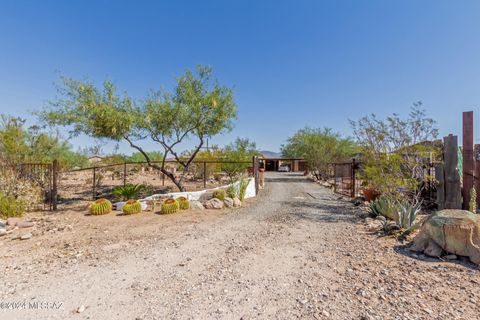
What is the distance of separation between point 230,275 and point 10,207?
24.6ft

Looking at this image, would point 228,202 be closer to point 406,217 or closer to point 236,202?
point 236,202

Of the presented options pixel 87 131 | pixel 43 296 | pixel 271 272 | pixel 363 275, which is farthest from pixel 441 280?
pixel 87 131

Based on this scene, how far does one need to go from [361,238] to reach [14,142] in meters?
12.5

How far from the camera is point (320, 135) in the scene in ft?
68.4

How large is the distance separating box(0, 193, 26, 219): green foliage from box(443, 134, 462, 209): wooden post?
12.6 meters

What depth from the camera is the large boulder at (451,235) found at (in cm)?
360

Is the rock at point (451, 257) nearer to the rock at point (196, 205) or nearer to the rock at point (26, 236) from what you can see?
the rock at point (196, 205)

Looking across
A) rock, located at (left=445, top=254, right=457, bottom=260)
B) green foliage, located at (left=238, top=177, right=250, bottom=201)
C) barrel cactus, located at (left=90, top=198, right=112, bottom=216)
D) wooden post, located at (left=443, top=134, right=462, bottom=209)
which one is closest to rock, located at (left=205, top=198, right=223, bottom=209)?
green foliage, located at (left=238, top=177, right=250, bottom=201)

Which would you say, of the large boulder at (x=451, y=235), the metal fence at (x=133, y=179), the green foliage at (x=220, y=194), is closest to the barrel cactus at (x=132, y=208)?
the green foliage at (x=220, y=194)

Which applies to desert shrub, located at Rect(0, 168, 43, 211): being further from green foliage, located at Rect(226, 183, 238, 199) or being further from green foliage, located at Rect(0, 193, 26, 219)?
green foliage, located at Rect(226, 183, 238, 199)

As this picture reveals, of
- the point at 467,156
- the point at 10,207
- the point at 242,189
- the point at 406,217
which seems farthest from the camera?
the point at 242,189

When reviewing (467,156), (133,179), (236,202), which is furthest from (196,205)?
(133,179)

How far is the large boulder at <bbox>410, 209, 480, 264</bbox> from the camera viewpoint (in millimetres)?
3602

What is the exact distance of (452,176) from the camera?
6422 mm
